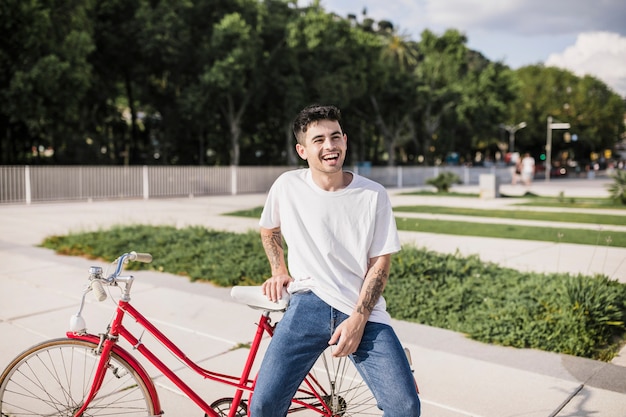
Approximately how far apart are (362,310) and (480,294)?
12.6 ft

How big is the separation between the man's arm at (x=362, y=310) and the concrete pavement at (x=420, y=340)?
4.86ft

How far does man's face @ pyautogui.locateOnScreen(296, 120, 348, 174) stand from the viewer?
7.97 feet

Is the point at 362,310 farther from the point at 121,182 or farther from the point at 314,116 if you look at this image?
the point at 121,182

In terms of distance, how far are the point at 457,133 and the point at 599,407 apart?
56761mm

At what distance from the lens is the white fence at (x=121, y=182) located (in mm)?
19984

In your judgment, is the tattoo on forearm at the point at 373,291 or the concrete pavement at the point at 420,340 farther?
the concrete pavement at the point at 420,340

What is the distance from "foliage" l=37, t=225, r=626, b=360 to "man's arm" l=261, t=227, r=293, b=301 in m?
2.80

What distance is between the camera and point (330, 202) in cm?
243

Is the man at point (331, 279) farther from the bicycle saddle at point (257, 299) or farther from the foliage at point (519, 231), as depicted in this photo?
the foliage at point (519, 231)

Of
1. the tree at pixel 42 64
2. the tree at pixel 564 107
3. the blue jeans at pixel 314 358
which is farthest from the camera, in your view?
the tree at pixel 564 107

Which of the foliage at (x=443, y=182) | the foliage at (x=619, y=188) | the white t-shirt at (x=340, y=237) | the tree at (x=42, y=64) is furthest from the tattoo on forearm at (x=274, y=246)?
the foliage at (x=443, y=182)

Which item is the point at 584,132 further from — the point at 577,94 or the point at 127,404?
the point at 127,404

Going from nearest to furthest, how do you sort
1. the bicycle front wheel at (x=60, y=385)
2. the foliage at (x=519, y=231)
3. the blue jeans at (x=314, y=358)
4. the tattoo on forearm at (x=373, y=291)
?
the blue jeans at (x=314, y=358)
the tattoo on forearm at (x=373, y=291)
the bicycle front wheel at (x=60, y=385)
the foliage at (x=519, y=231)

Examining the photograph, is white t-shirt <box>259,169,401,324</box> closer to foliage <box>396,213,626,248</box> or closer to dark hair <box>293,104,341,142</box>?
dark hair <box>293,104,341,142</box>
